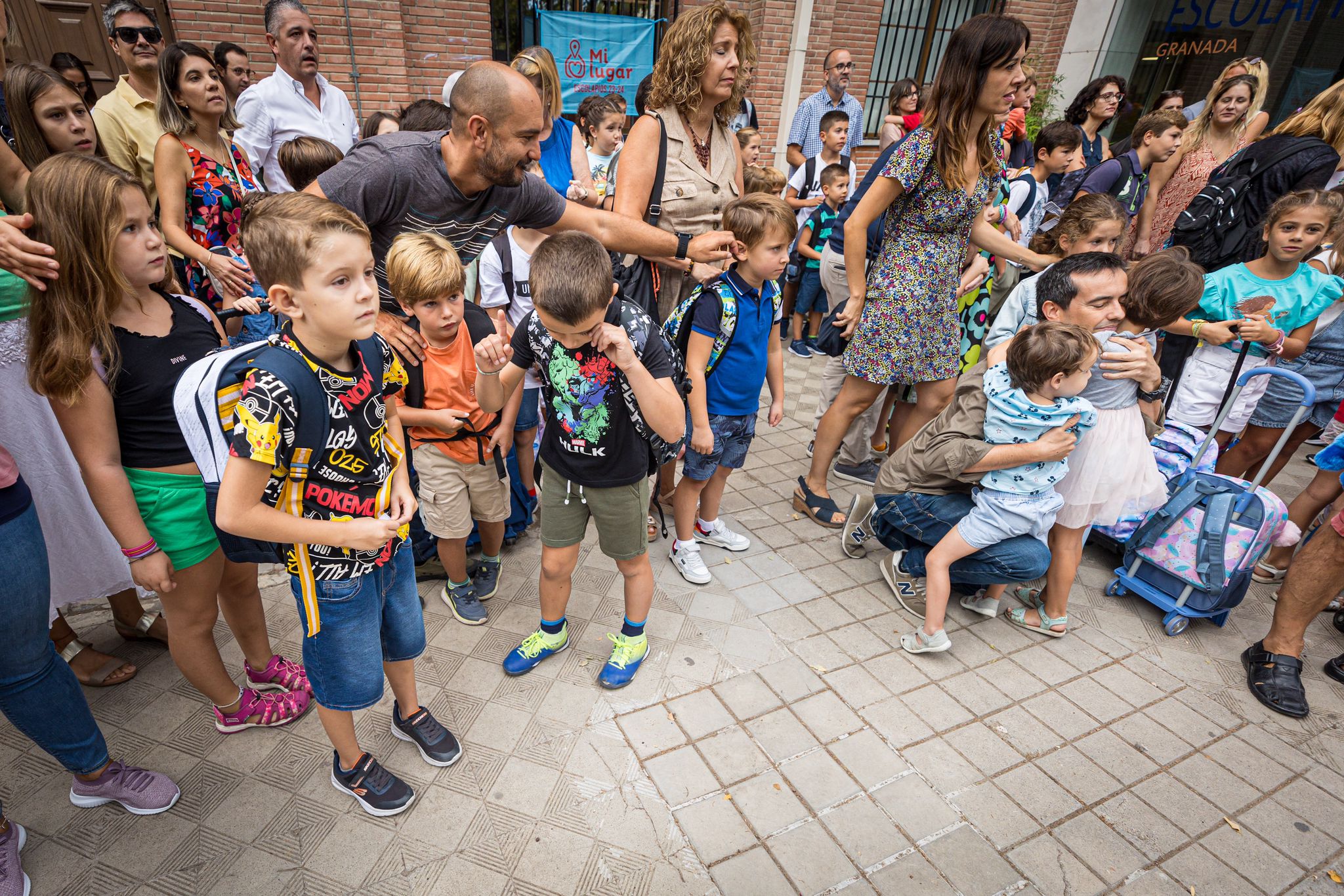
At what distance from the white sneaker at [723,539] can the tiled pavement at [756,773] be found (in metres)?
0.42

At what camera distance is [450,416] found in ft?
8.08

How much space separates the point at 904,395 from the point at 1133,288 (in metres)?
1.35

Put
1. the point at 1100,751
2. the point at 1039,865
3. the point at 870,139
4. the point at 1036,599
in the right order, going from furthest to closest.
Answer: the point at 870,139
the point at 1036,599
the point at 1100,751
the point at 1039,865

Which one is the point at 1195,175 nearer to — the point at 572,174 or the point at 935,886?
the point at 572,174

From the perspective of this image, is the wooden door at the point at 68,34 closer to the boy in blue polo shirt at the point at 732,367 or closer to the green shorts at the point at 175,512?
the green shorts at the point at 175,512

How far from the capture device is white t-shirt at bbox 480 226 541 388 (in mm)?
3201

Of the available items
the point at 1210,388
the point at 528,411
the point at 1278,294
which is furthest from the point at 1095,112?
the point at 528,411

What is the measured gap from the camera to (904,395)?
4016 mm

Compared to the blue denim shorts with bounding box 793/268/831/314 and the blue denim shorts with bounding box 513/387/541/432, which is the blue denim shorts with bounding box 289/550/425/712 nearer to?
the blue denim shorts with bounding box 513/387/541/432

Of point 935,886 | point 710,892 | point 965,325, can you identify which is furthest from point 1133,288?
point 710,892

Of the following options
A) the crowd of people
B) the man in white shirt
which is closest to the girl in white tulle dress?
the crowd of people

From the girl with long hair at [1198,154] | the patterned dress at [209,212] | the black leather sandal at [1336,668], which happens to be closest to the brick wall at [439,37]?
the patterned dress at [209,212]

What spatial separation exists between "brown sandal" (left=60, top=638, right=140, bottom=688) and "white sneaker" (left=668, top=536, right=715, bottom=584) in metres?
2.31

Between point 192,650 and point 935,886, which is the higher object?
point 192,650
